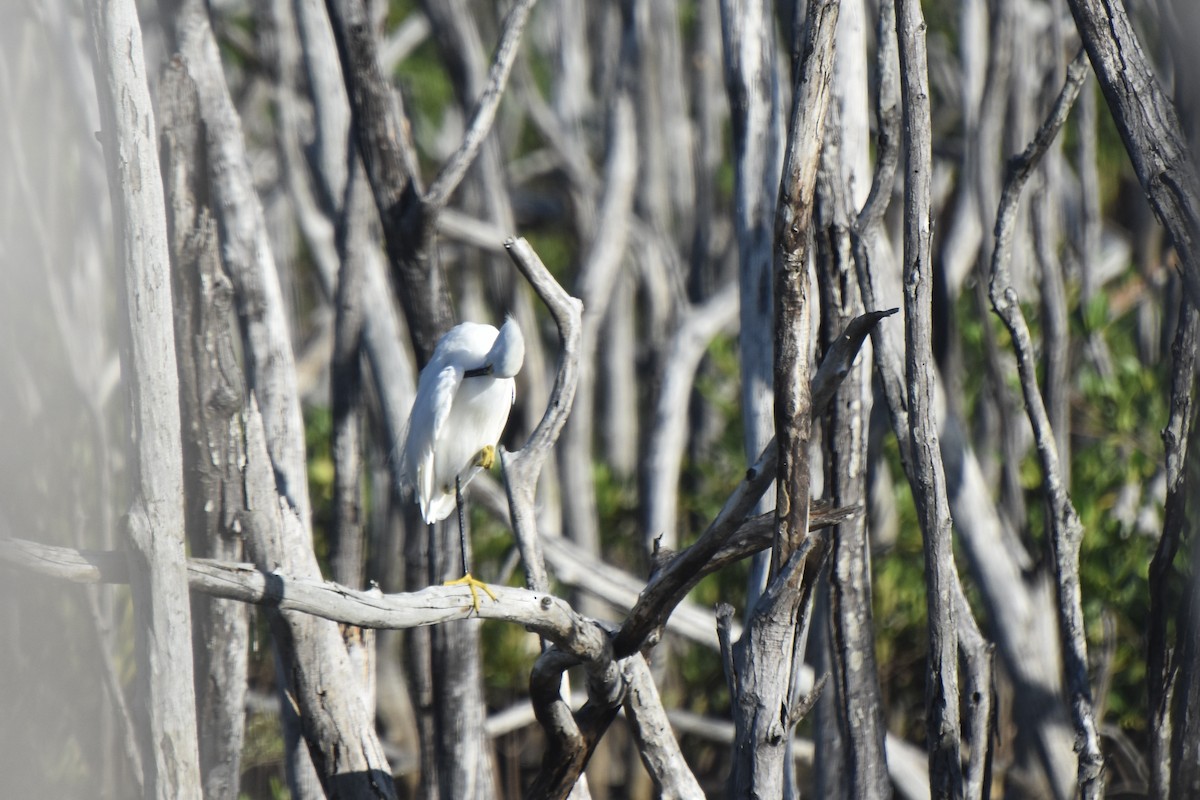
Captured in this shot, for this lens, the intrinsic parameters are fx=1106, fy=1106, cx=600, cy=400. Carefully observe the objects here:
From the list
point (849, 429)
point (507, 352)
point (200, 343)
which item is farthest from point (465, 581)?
point (849, 429)

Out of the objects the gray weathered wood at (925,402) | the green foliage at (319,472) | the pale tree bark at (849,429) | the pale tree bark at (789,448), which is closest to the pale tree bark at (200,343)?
the pale tree bark at (789,448)

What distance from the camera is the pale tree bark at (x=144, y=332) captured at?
162 centimetres

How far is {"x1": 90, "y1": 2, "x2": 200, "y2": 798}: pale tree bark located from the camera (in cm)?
162

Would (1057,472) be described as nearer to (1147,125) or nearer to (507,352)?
(1147,125)

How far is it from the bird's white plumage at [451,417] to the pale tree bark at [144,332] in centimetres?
74

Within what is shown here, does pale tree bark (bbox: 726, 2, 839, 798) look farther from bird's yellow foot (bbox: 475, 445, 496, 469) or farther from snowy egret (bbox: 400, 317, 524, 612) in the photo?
bird's yellow foot (bbox: 475, 445, 496, 469)

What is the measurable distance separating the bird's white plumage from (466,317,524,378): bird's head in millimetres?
80

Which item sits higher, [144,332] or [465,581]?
[144,332]

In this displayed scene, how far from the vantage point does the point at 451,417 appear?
2.53 meters

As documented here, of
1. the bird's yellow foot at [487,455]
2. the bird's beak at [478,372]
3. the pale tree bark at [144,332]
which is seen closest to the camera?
the pale tree bark at [144,332]

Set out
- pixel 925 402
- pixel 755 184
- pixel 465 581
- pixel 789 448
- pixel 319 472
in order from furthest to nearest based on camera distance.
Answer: pixel 319 472, pixel 755 184, pixel 465 581, pixel 925 402, pixel 789 448

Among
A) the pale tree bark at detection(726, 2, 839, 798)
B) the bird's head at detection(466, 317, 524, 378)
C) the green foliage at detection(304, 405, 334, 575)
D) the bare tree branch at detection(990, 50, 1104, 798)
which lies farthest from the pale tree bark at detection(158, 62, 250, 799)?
the green foliage at detection(304, 405, 334, 575)

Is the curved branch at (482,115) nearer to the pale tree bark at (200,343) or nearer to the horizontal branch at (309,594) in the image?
the pale tree bark at (200,343)

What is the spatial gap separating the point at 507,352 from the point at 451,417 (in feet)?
1.52
